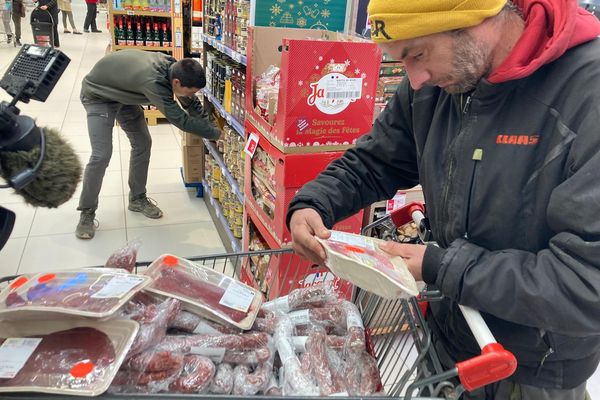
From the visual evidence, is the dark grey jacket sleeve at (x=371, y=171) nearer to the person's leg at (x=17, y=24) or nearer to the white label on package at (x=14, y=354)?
the white label on package at (x=14, y=354)

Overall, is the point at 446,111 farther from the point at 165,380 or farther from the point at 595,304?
the point at 165,380

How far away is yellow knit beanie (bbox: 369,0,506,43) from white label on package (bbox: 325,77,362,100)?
105 cm

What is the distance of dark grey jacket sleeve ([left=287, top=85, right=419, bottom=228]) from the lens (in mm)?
1372

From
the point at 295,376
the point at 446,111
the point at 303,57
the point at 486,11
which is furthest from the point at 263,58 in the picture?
the point at 295,376

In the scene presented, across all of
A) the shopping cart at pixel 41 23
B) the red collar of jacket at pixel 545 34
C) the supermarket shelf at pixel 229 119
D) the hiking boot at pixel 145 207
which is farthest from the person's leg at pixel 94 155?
the shopping cart at pixel 41 23

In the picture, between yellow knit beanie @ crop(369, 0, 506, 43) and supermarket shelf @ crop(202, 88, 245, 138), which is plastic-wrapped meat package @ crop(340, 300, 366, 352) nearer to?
yellow knit beanie @ crop(369, 0, 506, 43)

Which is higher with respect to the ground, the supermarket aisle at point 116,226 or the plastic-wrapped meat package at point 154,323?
the plastic-wrapped meat package at point 154,323

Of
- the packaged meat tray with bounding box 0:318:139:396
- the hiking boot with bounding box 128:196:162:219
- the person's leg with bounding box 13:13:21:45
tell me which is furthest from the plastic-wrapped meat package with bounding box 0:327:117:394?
the person's leg with bounding box 13:13:21:45

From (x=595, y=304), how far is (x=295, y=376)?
623mm

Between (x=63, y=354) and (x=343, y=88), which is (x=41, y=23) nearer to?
(x=343, y=88)

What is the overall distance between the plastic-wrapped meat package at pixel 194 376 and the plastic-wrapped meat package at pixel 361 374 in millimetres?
327

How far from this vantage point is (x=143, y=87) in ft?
11.2

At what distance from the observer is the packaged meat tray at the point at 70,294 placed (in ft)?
3.21

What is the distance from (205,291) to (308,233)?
32cm
